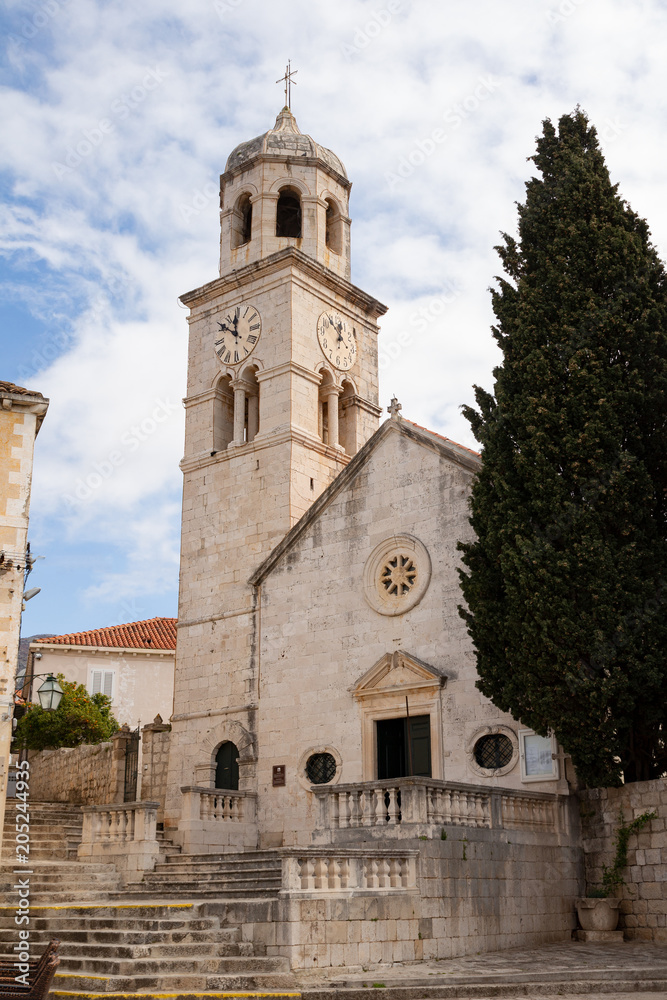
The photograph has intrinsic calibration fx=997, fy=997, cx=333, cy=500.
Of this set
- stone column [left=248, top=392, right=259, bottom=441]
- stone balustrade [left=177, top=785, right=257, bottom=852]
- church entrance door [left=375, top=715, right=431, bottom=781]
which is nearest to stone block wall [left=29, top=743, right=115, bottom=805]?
stone balustrade [left=177, top=785, right=257, bottom=852]

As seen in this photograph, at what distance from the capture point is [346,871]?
11125 millimetres

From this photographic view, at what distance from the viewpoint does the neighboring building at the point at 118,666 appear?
3291 cm

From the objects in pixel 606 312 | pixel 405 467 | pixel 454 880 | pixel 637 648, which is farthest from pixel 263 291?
pixel 454 880

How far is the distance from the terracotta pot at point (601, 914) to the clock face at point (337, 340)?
557 inches

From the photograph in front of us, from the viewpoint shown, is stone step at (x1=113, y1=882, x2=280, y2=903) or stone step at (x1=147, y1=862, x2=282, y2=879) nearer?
stone step at (x1=113, y1=882, x2=280, y2=903)

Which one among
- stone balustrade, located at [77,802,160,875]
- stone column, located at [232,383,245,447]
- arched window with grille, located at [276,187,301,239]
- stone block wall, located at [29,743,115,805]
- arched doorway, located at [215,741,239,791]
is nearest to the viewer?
stone balustrade, located at [77,802,160,875]

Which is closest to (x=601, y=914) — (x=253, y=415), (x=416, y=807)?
(x=416, y=807)

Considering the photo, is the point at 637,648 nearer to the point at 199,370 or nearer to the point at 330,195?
the point at 199,370

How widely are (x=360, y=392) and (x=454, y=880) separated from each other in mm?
14745

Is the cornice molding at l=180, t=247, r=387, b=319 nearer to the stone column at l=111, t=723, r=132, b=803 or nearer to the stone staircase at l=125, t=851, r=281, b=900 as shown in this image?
the stone column at l=111, t=723, r=132, b=803

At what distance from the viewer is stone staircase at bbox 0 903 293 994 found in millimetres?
10117

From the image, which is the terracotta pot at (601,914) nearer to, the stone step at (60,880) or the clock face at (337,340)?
the stone step at (60,880)

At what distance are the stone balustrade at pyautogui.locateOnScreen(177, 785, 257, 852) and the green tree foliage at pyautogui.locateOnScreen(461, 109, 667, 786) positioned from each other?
20.2ft

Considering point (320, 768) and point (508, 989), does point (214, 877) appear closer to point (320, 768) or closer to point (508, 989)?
point (320, 768)
